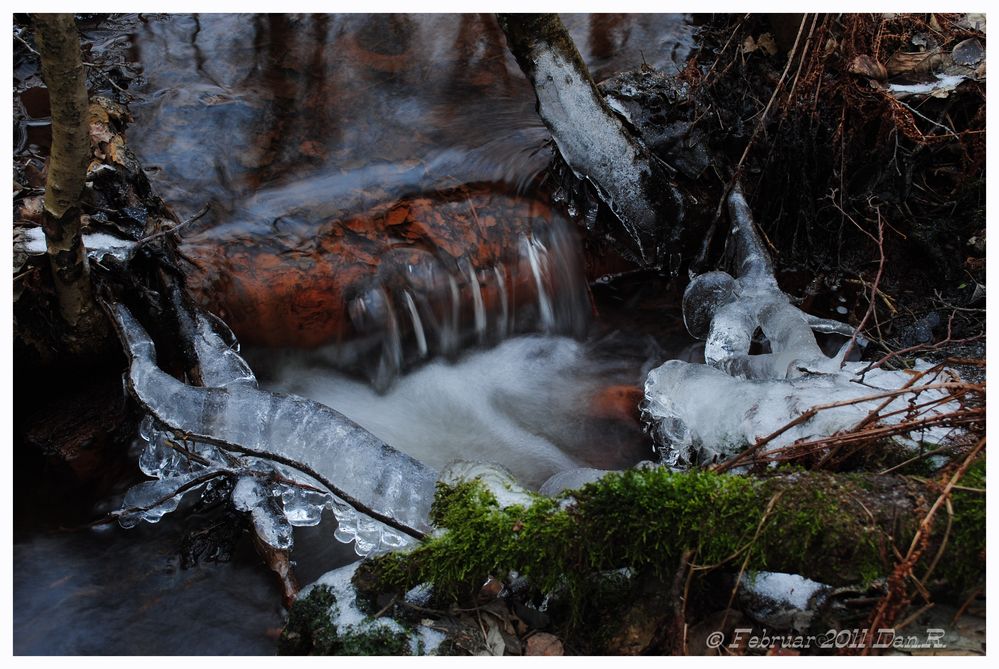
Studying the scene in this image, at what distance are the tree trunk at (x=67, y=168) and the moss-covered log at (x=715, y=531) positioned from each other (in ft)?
6.74

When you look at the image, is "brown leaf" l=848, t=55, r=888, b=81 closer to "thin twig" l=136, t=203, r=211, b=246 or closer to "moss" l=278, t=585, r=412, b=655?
"thin twig" l=136, t=203, r=211, b=246

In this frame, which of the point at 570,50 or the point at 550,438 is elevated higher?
the point at 570,50

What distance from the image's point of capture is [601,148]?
4.56m

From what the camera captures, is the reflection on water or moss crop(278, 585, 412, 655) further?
the reflection on water

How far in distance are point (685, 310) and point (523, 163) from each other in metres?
1.36

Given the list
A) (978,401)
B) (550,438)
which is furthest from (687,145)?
(978,401)

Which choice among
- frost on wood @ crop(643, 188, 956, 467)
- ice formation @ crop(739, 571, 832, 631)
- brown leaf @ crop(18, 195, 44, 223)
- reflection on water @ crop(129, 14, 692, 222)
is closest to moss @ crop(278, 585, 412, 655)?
ice formation @ crop(739, 571, 832, 631)

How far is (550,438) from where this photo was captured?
4.11 meters

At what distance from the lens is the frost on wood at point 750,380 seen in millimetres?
3146

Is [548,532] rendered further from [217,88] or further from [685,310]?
[217,88]

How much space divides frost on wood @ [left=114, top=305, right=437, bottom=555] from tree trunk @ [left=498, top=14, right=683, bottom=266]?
2185mm

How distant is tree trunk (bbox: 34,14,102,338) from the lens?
281 centimetres

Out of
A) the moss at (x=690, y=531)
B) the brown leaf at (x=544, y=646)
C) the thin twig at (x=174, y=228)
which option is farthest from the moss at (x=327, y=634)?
the thin twig at (x=174, y=228)

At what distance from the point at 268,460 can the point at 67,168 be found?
1.45m
